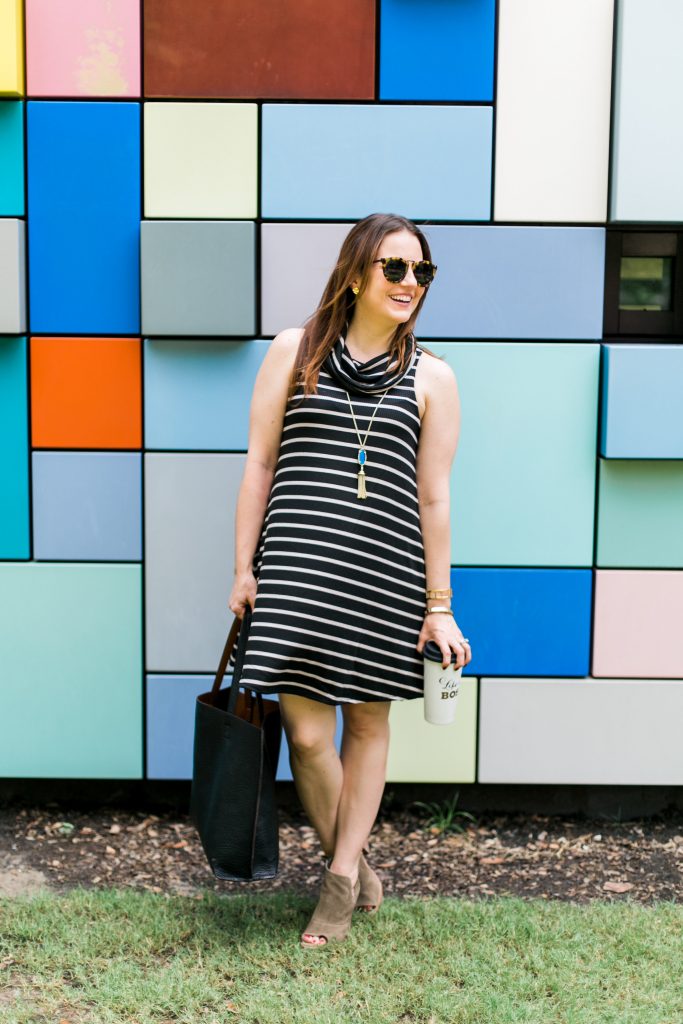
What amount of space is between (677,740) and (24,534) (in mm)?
2324

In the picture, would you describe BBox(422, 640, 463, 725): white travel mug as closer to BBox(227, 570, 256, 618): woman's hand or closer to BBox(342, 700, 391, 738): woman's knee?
BBox(342, 700, 391, 738): woman's knee

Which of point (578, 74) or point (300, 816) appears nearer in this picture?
point (578, 74)

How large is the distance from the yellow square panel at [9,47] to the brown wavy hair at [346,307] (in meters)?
1.36

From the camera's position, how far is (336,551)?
2750 mm

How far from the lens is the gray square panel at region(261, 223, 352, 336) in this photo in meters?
3.53

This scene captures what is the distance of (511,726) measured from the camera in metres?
3.72

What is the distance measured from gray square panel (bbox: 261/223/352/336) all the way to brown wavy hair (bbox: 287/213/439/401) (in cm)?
68

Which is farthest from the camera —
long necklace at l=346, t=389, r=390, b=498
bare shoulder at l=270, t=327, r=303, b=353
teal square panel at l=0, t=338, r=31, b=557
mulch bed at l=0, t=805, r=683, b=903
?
teal square panel at l=0, t=338, r=31, b=557

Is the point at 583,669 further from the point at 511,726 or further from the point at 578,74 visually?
the point at 578,74

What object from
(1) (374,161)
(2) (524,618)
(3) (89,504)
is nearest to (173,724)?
(3) (89,504)

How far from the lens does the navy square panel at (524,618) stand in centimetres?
365

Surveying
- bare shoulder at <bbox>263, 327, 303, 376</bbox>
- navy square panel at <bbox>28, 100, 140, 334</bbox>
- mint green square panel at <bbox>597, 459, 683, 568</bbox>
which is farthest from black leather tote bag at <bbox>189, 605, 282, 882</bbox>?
mint green square panel at <bbox>597, 459, 683, 568</bbox>

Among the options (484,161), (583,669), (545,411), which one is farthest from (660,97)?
(583,669)

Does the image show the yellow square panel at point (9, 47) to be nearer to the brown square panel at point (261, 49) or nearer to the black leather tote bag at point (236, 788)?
the brown square panel at point (261, 49)
